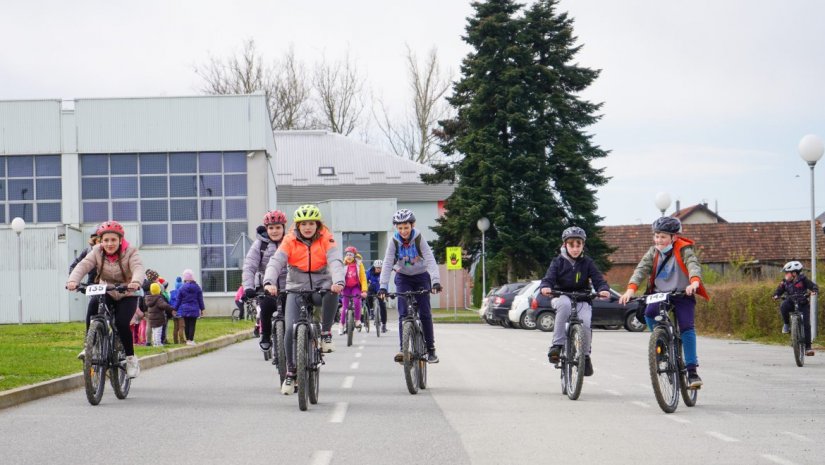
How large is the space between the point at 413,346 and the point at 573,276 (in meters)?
1.80

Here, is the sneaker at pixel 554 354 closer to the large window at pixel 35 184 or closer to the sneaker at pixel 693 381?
the sneaker at pixel 693 381

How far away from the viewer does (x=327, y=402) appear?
36.6 feet

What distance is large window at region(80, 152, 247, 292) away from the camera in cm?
4728

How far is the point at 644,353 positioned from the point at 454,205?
29014 millimetres

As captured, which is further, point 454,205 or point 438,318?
point 454,205

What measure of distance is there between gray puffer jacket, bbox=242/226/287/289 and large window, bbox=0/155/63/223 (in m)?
35.3

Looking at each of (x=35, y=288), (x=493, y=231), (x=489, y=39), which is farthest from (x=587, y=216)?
(x=35, y=288)

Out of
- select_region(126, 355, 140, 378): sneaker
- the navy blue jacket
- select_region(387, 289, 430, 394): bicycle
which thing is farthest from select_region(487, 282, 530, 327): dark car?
select_region(126, 355, 140, 378): sneaker

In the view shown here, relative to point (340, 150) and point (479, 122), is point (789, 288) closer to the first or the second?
point (479, 122)

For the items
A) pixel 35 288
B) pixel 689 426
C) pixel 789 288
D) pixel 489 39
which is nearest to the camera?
pixel 689 426

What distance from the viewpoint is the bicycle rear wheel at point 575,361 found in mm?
11297

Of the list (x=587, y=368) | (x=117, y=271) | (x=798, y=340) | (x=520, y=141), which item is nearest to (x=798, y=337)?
(x=798, y=340)

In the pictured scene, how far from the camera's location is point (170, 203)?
47.3m

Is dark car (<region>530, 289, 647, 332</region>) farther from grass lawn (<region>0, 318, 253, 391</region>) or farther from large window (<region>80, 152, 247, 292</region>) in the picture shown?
large window (<region>80, 152, 247, 292</region>)
